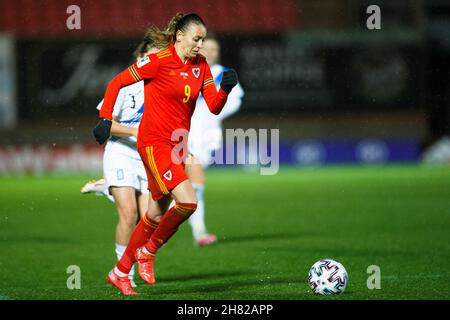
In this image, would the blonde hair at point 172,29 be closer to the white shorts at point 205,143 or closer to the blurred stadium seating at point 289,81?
the white shorts at point 205,143

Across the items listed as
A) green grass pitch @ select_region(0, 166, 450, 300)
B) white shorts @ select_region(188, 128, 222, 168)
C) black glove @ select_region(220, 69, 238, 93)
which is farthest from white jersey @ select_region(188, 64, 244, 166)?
black glove @ select_region(220, 69, 238, 93)

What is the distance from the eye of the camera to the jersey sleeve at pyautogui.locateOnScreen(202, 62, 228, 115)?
6.75m

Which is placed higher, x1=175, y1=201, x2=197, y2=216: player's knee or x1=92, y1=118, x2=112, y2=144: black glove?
x1=92, y1=118, x2=112, y2=144: black glove

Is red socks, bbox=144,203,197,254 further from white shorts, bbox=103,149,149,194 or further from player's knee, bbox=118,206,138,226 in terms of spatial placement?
white shorts, bbox=103,149,149,194

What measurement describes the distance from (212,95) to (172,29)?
55 centimetres

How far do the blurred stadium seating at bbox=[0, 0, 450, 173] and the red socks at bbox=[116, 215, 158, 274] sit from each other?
16.8 metres

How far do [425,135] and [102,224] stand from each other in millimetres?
14627

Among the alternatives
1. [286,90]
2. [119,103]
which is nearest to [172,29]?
[119,103]

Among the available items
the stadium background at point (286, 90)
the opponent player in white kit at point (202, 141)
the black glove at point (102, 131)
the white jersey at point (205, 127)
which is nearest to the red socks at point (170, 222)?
the black glove at point (102, 131)

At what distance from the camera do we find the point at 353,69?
24.6 m

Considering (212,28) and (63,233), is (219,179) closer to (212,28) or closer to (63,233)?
(212,28)

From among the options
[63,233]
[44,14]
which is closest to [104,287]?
[63,233]

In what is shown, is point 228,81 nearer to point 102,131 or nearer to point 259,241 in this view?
point 102,131

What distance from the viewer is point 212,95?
6785mm
